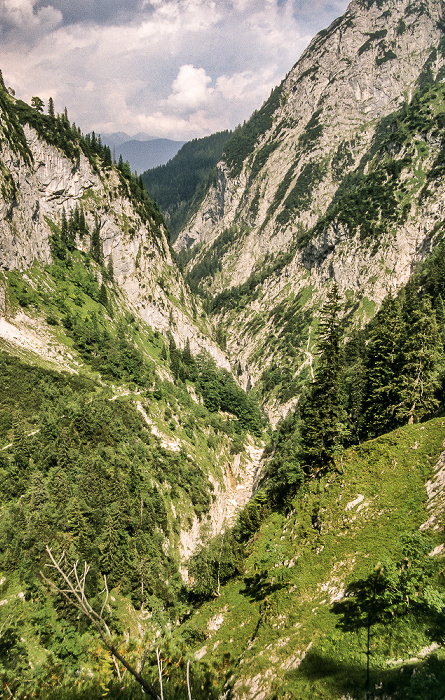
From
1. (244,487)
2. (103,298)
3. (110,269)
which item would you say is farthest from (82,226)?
(244,487)

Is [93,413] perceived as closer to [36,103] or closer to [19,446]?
[19,446]

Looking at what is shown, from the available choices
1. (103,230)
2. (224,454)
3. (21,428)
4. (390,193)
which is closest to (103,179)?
(103,230)

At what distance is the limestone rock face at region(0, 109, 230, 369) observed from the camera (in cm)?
8500

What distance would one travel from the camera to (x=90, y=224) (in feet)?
400

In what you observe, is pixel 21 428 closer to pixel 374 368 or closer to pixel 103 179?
pixel 374 368

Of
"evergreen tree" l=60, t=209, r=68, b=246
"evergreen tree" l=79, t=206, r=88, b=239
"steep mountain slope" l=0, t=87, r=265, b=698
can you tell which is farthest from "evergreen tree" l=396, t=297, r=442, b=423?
"evergreen tree" l=79, t=206, r=88, b=239

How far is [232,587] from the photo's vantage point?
33.9 metres

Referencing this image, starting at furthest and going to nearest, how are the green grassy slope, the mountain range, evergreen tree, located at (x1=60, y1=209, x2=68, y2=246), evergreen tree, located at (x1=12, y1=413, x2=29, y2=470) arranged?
evergreen tree, located at (x1=60, y1=209, x2=68, y2=246) < evergreen tree, located at (x1=12, y1=413, x2=29, y2=470) < the mountain range < the green grassy slope

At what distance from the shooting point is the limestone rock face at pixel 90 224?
8500 cm

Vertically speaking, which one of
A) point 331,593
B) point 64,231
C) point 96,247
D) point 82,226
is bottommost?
point 331,593

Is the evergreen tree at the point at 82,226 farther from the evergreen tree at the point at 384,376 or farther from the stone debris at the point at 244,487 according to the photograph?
the evergreen tree at the point at 384,376

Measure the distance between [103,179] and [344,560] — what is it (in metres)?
143

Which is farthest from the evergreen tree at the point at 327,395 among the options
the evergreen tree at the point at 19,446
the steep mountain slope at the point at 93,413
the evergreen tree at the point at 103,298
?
the evergreen tree at the point at 103,298

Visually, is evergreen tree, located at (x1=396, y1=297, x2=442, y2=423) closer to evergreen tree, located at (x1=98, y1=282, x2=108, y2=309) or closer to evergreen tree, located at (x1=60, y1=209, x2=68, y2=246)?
evergreen tree, located at (x1=98, y1=282, x2=108, y2=309)
